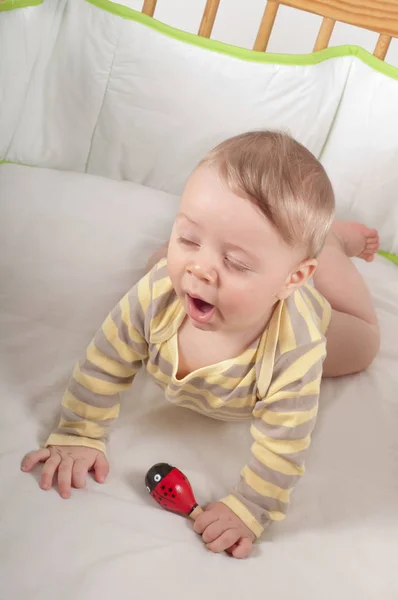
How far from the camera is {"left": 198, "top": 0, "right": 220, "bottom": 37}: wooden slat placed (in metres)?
1.39

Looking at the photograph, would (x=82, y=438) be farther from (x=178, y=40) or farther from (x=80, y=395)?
(x=178, y=40)

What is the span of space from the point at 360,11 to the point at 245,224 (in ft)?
2.78

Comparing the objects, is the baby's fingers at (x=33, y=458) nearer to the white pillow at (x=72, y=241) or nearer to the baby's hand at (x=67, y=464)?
the baby's hand at (x=67, y=464)

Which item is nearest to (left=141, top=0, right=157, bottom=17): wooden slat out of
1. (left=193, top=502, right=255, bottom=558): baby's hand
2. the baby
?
the baby

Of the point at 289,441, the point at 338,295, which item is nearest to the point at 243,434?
the point at 289,441

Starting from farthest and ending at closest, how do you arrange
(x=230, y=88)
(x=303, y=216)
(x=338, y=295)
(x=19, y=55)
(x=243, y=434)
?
(x=230, y=88), (x=19, y=55), (x=338, y=295), (x=243, y=434), (x=303, y=216)

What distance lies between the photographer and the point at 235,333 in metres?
0.83

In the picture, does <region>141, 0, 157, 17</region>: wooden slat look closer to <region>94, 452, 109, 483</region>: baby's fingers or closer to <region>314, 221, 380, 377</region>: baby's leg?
<region>314, 221, 380, 377</region>: baby's leg

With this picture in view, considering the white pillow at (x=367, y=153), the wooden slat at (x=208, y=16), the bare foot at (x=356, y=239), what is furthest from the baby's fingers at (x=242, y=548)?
the wooden slat at (x=208, y=16)

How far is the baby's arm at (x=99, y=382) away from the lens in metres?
0.84

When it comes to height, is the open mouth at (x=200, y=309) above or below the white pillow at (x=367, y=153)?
below

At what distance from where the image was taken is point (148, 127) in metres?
1.35

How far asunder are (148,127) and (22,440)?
70 cm

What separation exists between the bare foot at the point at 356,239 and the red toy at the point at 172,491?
1.68 feet
